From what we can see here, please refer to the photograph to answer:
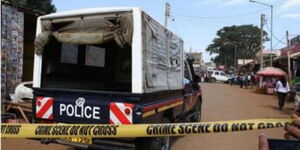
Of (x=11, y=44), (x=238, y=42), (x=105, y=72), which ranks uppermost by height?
(x=238, y=42)

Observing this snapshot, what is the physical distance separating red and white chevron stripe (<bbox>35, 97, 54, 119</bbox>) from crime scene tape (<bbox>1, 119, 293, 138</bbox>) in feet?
6.58

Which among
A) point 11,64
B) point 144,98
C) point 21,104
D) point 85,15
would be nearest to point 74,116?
point 144,98

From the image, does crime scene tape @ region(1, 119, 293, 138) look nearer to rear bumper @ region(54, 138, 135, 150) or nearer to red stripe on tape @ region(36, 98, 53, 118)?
rear bumper @ region(54, 138, 135, 150)

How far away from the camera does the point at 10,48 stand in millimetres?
9758

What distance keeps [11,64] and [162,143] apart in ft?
17.2

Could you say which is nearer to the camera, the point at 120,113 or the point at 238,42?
the point at 120,113

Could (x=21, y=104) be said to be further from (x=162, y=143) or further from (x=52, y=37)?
(x=162, y=143)

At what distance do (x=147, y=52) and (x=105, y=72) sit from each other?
2051 millimetres

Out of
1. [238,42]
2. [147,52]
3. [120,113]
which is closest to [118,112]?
[120,113]

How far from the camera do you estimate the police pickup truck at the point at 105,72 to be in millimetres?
5484

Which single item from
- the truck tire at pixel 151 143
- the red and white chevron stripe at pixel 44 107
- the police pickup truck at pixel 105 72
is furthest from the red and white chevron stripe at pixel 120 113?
the red and white chevron stripe at pixel 44 107

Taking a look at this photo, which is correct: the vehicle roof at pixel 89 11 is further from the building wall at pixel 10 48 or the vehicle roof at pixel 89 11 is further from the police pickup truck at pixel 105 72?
the building wall at pixel 10 48

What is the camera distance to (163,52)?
6.83 m

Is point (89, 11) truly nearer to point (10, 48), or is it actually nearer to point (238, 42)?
point (10, 48)
